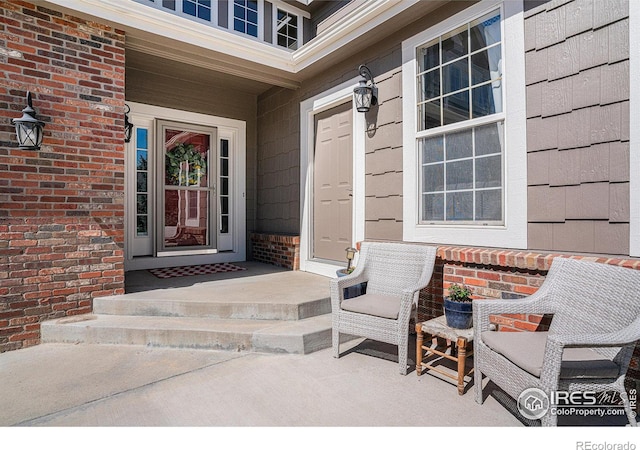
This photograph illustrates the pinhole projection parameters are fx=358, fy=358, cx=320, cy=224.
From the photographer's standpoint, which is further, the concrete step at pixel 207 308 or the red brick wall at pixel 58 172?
the concrete step at pixel 207 308

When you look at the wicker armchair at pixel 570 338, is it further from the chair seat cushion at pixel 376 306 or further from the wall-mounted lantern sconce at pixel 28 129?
the wall-mounted lantern sconce at pixel 28 129

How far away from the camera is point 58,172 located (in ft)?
10.3

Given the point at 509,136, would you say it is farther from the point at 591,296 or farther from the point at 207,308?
the point at 207,308

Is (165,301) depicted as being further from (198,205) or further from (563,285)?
(563,285)

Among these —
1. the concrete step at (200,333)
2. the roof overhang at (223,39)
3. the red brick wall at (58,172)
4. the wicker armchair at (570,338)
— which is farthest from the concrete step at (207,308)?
the roof overhang at (223,39)

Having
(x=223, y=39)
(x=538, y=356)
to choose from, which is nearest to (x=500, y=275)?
(x=538, y=356)

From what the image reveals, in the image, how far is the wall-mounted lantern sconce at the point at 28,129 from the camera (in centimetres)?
286

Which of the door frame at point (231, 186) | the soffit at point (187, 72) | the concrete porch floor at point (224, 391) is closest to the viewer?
the concrete porch floor at point (224, 391)

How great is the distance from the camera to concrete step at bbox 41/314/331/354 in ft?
9.39

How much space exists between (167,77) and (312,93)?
211 cm

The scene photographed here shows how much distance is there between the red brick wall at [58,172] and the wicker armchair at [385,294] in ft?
7.33

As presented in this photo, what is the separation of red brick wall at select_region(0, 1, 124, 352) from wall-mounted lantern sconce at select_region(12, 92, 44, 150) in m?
0.15

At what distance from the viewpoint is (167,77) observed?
5.07 m
